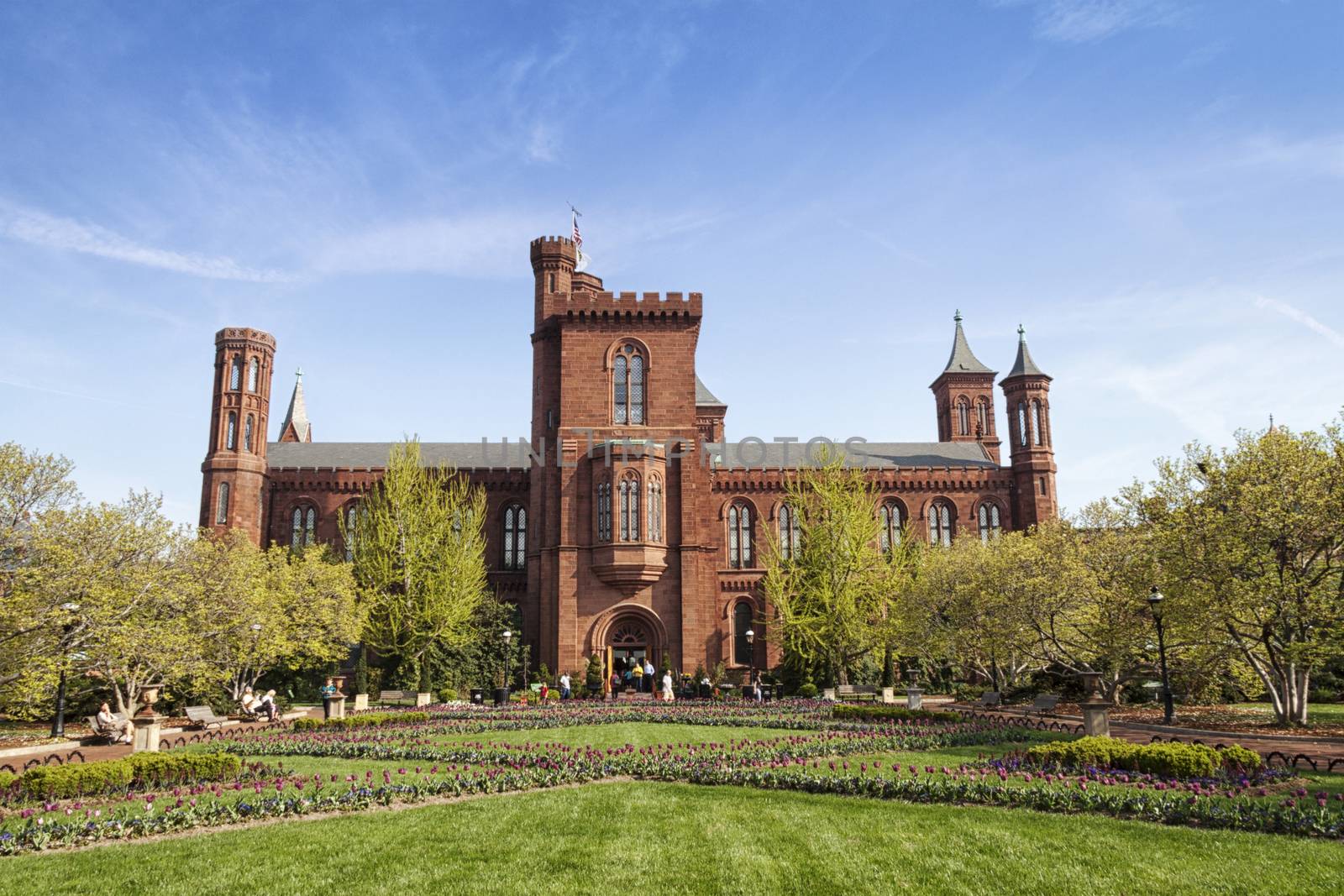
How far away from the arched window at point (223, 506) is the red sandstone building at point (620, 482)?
0.06m

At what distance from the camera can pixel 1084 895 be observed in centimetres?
846

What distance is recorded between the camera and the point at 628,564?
4066cm

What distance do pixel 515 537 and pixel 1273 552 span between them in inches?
1389

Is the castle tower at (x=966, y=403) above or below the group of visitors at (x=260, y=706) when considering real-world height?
above

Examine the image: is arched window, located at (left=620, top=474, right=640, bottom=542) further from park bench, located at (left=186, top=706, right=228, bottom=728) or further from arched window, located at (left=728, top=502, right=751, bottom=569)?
park bench, located at (left=186, top=706, right=228, bottom=728)

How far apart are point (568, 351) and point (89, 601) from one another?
2494cm

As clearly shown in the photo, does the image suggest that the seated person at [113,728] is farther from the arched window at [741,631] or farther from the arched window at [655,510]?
the arched window at [741,631]

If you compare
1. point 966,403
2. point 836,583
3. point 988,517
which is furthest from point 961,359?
point 836,583

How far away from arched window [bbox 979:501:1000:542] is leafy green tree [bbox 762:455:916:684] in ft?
32.3

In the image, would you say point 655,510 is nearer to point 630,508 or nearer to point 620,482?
point 630,508

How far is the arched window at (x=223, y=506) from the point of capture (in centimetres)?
4656

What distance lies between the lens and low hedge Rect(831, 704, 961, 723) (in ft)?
80.2

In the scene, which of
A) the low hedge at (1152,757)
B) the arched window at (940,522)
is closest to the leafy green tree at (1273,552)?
the low hedge at (1152,757)

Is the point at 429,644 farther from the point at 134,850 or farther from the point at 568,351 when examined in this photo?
the point at 134,850
